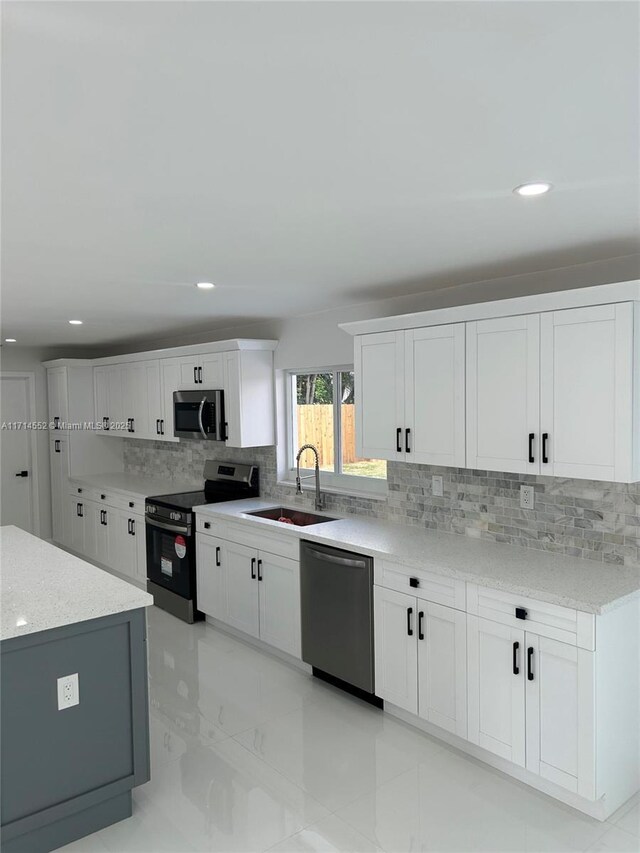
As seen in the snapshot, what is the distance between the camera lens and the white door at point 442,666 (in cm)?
299

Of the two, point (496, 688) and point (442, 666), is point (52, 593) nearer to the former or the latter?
point (442, 666)

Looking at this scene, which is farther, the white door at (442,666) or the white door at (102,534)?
the white door at (102,534)

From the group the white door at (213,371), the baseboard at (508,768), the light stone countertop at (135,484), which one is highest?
the white door at (213,371)

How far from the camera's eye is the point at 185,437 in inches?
216

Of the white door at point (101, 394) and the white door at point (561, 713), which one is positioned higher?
the white door at point (101, 394)

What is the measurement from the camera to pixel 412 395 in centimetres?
358

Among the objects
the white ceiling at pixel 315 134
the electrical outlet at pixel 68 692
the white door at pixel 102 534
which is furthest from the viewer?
the white door at pixel 102 534

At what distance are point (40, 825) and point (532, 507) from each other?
264 cm

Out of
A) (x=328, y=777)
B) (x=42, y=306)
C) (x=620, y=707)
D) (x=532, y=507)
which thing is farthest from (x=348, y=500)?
(x=42, y=306)

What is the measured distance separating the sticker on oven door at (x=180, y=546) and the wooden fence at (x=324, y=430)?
45.5 inches

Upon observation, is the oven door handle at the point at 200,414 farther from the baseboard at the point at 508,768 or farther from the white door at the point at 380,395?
the baseboard at the point at 508,768

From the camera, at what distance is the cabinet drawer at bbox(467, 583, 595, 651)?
8.25 ft

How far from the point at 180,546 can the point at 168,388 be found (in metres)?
1.52

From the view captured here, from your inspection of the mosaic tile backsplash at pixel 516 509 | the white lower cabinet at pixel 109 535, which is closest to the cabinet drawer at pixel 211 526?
the mosaic tile backsplash at pixel 516 509
